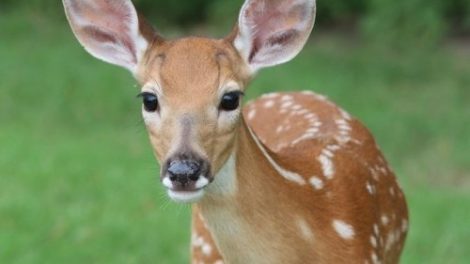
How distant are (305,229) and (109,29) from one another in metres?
1.02

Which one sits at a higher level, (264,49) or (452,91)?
→ (264,49)

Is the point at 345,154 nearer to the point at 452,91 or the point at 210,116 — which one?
the point at 210,116

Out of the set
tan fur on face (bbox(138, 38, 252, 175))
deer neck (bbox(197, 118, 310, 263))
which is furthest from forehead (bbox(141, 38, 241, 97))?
deer neck (bbox(197, 118, 310, 263))

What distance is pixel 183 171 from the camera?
4102 mm

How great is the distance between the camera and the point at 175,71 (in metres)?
4.43

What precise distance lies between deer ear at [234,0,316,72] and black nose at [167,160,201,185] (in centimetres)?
68

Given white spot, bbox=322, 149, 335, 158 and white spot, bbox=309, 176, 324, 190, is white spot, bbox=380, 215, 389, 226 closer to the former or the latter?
white spot, bbox=322, 149, 335, 158

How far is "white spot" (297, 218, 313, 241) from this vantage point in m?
4.81

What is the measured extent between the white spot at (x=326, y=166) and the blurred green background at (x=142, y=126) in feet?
3.25

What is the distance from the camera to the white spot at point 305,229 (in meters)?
4.81

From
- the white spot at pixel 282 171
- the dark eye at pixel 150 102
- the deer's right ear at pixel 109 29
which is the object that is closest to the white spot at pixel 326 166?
the white spot at pixel 282 171

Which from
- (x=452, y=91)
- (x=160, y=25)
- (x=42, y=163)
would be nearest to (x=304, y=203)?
(x=42, y=163)

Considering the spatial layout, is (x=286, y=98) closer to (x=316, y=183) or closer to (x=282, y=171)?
(x=316, y=183)

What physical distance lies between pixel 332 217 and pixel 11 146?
18.4 ft
